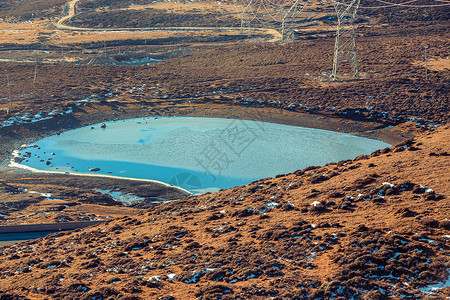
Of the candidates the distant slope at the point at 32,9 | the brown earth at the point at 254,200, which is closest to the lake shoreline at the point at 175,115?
the brown earth at the point at 254,200

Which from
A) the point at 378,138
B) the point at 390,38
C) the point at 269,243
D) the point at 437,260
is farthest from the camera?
the point at 390,38

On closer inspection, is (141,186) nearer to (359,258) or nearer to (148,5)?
(359,258)

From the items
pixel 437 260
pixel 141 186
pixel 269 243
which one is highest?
pixel 437 260

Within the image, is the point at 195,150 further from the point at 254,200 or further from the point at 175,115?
the point at 254,200

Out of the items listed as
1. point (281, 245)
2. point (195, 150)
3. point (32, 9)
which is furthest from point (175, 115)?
point (32, 9)

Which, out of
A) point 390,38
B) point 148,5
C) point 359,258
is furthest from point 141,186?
point 148,5

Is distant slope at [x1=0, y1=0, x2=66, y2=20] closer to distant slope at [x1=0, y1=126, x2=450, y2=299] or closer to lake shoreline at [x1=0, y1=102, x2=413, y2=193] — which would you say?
lake shoreline at [x1=0, y1=102, x2=413, y2=193]
